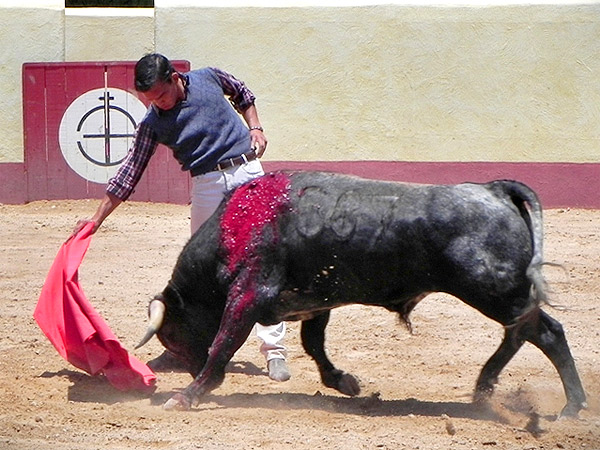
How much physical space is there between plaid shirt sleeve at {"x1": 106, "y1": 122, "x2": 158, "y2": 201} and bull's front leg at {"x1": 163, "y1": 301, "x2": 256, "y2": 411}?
3.08 feet

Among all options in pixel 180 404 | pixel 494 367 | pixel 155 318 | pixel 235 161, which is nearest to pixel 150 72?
pixel 235 161

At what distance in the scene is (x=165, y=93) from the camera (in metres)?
5.82

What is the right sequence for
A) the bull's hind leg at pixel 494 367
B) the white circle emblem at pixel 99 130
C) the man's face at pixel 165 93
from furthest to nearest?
the white circle emblem at pixel 99 130 < the man's face at pixel 165 93 < the bull's hind leg at pixel 494 367

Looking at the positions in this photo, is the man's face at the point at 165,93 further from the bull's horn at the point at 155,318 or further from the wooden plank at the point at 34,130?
the wooden plank at the point at 34,130

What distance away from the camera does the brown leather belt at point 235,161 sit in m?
6.12

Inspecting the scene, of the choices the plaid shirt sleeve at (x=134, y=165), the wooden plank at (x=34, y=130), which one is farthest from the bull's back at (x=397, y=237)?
the wooden plank at (x=34, y=130)

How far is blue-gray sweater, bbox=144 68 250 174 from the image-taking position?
5992 millimetres

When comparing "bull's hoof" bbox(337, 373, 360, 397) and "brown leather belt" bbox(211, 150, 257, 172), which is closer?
"bull's hoof" bbox(337, 373, 360, 397)

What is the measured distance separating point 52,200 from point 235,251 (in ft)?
23.0

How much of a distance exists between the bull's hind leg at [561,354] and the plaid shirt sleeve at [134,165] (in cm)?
216

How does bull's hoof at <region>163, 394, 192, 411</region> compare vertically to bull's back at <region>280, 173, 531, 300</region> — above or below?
below

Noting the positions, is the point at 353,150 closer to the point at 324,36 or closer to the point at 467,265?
the point at 324,36

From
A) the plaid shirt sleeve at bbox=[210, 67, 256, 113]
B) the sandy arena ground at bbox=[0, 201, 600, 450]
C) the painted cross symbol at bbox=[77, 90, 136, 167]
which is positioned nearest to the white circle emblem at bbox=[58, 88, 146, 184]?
the painted cross symbol at bbox=[77, 90, 136, 167]

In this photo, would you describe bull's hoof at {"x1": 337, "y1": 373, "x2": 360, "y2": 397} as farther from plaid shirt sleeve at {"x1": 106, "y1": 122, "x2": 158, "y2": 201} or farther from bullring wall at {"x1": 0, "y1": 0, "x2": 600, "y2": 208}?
bullring wall at {"x1": 0, "y1": 0, "x2": 600, "y2": 208}
